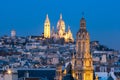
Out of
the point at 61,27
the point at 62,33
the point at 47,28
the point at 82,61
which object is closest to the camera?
the point at 82,61

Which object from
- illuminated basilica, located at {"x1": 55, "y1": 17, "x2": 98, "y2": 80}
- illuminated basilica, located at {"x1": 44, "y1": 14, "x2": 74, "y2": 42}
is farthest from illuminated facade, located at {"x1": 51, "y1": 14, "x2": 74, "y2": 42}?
illuminated basilica, located at {"x1": 55, "y1": 17, "x2": 98, "y2": 80}

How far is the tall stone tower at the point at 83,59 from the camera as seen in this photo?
4942 cm

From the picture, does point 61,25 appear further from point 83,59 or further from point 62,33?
point 83,59

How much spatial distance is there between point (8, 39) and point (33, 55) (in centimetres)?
3360

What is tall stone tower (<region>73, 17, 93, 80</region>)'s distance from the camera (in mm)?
49425

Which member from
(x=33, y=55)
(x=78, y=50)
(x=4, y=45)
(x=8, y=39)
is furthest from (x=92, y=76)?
(x=8, y=39)

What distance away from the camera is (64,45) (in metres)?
143

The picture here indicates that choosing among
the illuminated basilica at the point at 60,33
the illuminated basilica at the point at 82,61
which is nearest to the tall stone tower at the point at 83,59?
the illuminated basilica at the point at 82,61

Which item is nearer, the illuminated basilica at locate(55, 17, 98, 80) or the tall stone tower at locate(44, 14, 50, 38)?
the illuminated basilica at locate(55, 17, 98, 80)

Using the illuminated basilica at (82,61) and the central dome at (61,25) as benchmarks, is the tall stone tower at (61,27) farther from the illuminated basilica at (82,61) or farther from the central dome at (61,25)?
the illuminated basilica at (82,61)

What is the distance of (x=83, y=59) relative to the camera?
51.2 metres

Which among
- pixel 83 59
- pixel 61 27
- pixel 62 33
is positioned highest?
pixel 61 27

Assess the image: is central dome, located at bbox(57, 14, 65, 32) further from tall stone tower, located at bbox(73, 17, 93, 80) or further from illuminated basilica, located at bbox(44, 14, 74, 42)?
tall stone tower, located at bbox(73, 17, 93, 80)

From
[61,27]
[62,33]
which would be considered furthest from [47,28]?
[62,33]
